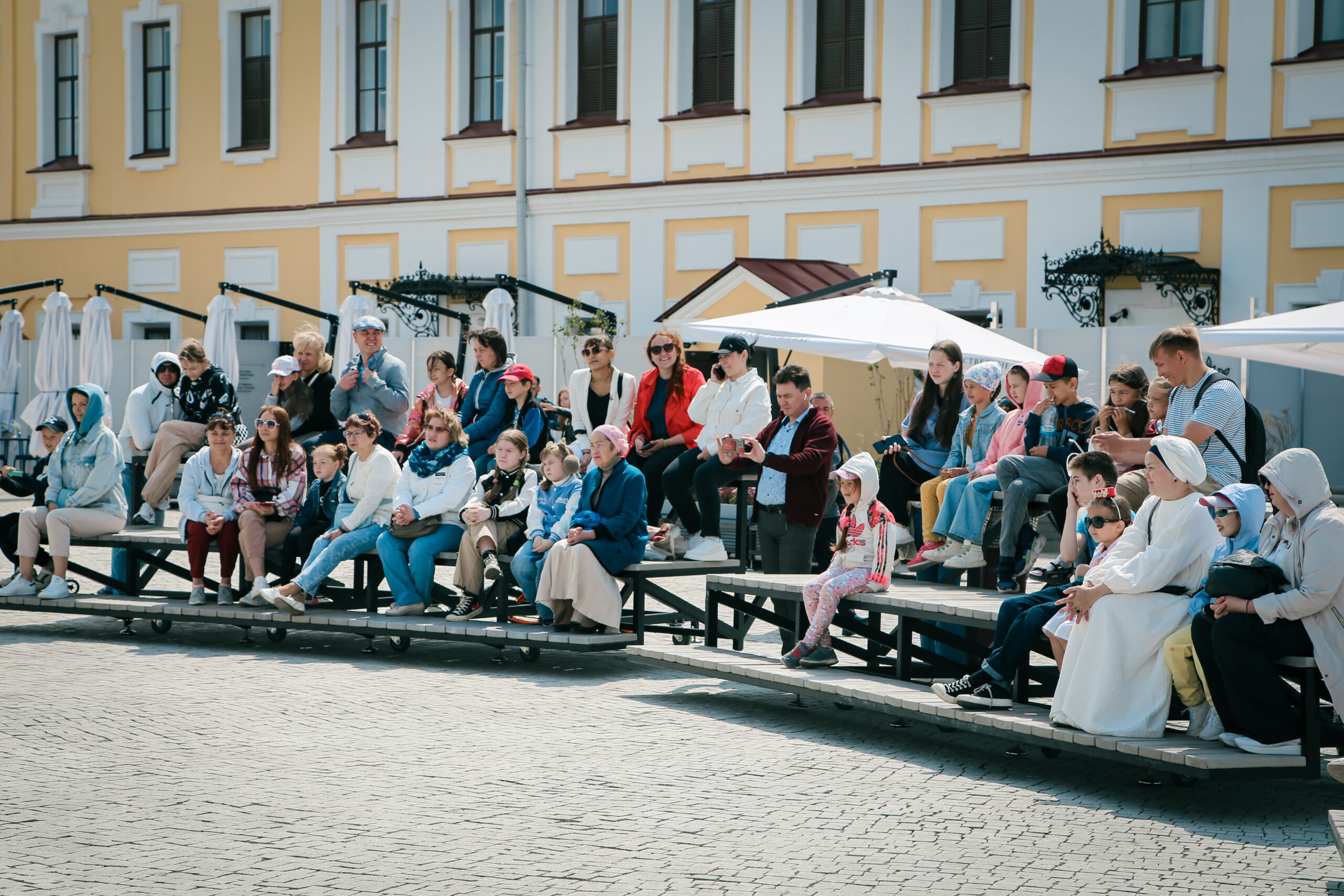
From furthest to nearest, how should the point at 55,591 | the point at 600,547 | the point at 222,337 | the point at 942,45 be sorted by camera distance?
the point at 222,337
the point at 942,45
the point at 55,591
the point at 600,547

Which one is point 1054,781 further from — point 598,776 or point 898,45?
point 898,45

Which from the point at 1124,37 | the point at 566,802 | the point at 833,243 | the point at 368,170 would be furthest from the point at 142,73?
the point at 566,802

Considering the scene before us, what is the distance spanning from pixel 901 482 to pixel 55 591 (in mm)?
6380

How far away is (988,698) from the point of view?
7.40 metres

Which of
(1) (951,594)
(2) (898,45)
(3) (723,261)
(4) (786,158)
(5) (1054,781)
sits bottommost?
(5) (1054,781)

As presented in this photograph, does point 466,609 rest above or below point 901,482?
below

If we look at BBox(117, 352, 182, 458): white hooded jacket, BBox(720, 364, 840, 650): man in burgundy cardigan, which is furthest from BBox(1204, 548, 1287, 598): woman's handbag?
BBox(117, 352, 182, 458): white hooded jacket

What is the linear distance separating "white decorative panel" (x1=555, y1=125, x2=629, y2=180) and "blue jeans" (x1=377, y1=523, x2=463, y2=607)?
1453cm

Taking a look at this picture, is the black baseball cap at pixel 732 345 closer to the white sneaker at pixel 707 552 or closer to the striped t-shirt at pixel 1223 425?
the white sneaker at pixel 707 552

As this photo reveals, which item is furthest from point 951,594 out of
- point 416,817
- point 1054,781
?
point 416,817

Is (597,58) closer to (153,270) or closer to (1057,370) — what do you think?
(153,270)

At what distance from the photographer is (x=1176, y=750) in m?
6.39

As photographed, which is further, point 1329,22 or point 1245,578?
point 1329,22

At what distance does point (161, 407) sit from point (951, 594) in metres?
7.44
